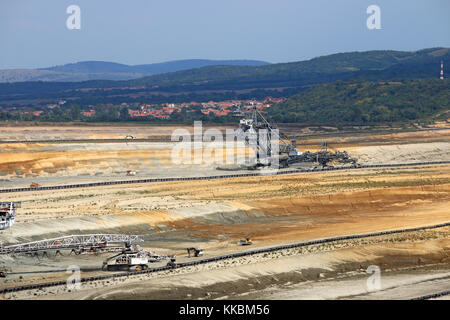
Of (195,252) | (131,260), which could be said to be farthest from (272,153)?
Answer: (131,260)

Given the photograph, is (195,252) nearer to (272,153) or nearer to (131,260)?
(131,260)

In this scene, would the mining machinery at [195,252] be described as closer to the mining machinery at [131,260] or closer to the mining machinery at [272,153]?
the mining machinery at [131,260]

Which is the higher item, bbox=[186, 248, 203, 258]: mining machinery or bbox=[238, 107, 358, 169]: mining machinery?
bbox=[238, 107, 358, 169]: mining machinery

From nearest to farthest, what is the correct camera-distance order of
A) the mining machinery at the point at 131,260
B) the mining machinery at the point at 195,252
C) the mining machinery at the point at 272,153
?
the mining machinery at the point at 131,260
the mining machinery at the point at 195,252
the mining machinery at the point at 272,153

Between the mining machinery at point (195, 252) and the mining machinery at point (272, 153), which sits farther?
the mining machinery at point (272, 153)

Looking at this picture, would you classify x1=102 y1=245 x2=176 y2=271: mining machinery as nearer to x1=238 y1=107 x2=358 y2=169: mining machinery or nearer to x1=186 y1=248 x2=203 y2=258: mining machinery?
x1=186 y1=248 x2=203 y2=258: mining machinery

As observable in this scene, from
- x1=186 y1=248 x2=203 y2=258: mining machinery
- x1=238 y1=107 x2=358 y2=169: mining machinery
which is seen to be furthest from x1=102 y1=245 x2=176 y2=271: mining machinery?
x1=238 y1=107 x2=358 y2=169: mining machinery

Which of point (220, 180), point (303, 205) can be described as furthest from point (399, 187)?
point (220, 180)

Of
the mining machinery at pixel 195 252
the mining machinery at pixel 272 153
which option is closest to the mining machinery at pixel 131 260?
the mining machinery at pixel 195 252
